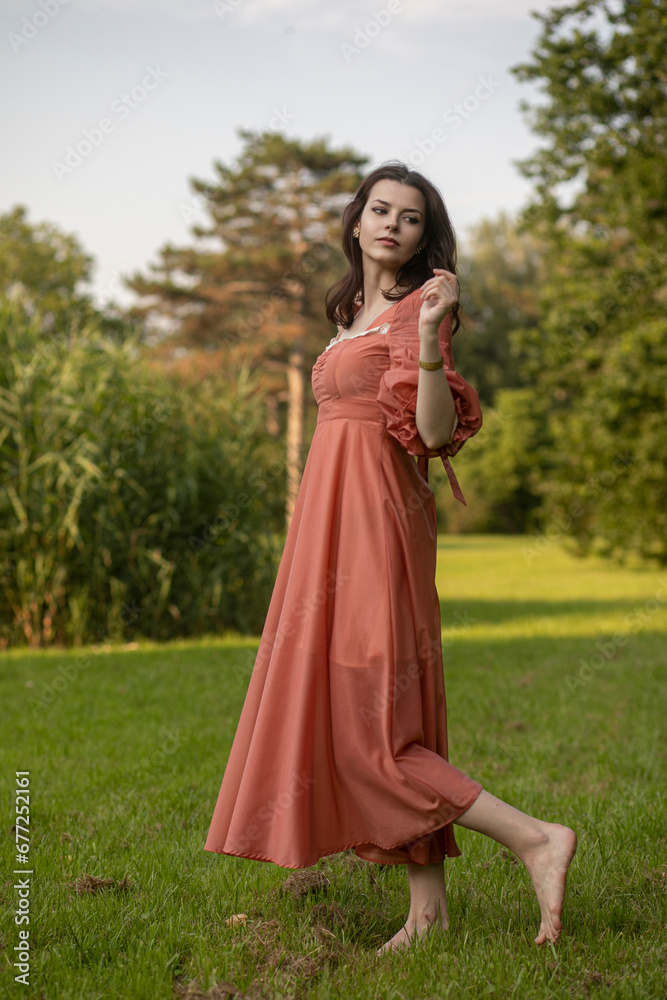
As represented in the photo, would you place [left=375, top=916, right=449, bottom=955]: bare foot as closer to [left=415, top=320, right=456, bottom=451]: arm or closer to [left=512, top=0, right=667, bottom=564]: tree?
[left=415, top=320, right=456, bottom=451]: arm

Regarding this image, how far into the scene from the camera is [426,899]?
231 cm

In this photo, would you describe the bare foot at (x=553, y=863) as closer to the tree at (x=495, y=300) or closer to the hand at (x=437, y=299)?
the hand at (x=437, y=299)

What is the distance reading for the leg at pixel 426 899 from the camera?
2.30 m

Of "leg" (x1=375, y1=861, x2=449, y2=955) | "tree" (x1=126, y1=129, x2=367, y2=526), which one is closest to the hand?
"leg" (x1=375, y1=861, x2=449, y2=955)

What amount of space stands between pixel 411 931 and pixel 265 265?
20.2 m

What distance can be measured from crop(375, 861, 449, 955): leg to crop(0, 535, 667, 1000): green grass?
7 centimetres

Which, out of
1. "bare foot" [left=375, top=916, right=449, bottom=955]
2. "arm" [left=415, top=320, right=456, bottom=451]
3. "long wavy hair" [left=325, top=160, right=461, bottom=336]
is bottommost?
"bare foot" [left=375, top=916, right=449, bottom=955]

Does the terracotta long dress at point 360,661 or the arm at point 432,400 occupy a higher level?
the arm at point 432,400

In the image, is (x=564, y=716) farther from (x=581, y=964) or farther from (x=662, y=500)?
(x=662, y=500)

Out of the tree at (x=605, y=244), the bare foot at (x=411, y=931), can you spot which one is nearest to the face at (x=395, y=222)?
the bare foot at (x=411, y=931)

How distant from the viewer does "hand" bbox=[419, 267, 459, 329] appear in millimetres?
2068

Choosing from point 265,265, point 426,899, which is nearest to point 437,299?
point 426,899

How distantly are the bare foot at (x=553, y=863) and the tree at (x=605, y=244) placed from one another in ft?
28.7

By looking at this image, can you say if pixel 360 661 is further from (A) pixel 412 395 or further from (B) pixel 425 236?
(B) pixel 425 236
